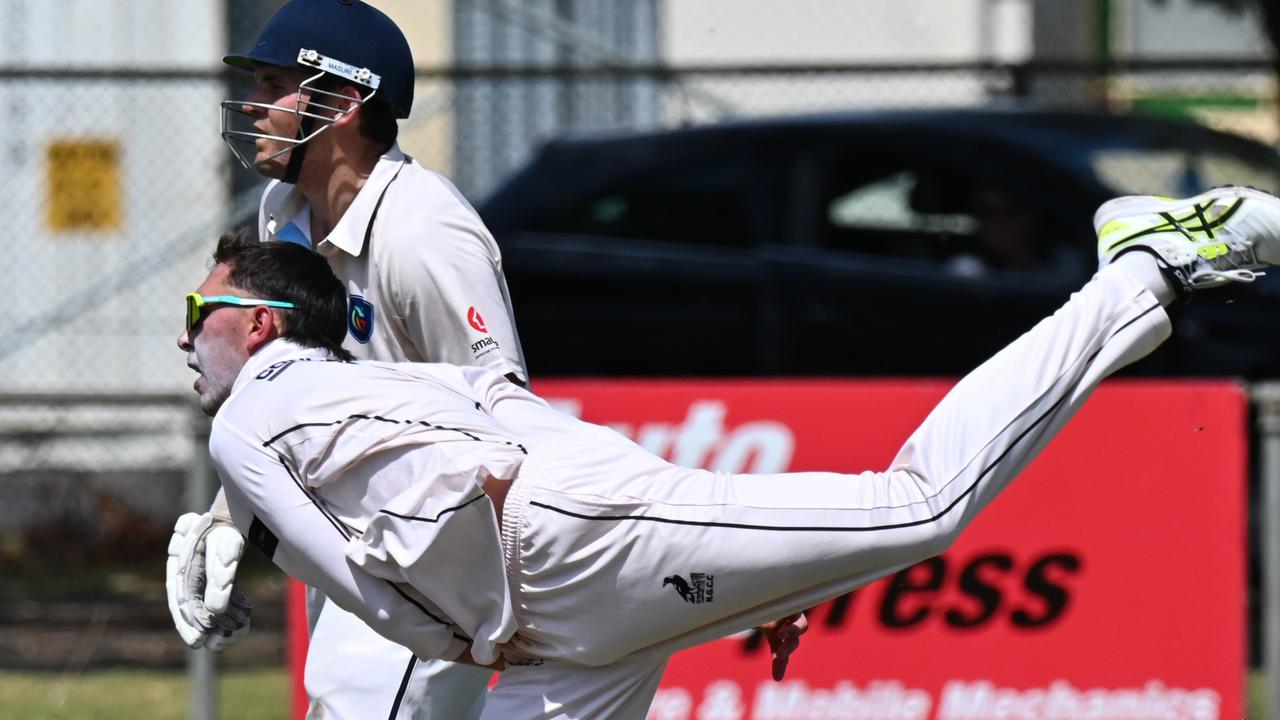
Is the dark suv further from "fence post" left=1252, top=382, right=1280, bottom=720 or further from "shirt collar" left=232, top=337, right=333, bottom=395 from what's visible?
"shirt collar" left=232, top=337, right=333, bottom=395

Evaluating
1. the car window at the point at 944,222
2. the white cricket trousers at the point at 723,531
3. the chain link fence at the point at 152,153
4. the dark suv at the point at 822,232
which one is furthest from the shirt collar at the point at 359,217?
the chain link fence at the point at 152,153

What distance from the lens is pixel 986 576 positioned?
565 cm

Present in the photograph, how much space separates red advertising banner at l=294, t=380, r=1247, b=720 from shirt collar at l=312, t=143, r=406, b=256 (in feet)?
6.79

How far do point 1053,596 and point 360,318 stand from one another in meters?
2.73

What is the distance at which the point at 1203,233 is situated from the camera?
139 inches

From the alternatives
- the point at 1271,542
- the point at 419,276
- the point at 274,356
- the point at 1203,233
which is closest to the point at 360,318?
the point at 419,276

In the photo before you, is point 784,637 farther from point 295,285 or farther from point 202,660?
point 202,660

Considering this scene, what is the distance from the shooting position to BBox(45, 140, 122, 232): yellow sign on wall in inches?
388

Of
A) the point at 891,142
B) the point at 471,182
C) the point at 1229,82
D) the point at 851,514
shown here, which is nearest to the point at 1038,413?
the point at 851,514

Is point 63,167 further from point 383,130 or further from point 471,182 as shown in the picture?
point 383,130

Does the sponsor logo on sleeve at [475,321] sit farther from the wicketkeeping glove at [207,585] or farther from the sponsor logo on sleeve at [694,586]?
the sponsor logo on sleeve at [694,586]

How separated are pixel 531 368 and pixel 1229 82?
700cm

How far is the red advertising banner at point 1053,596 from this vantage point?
556cm

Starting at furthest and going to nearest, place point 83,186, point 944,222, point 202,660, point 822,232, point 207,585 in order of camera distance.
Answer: point 83,186
point 822,232
point 944,222
point 202,660
point 207,585
